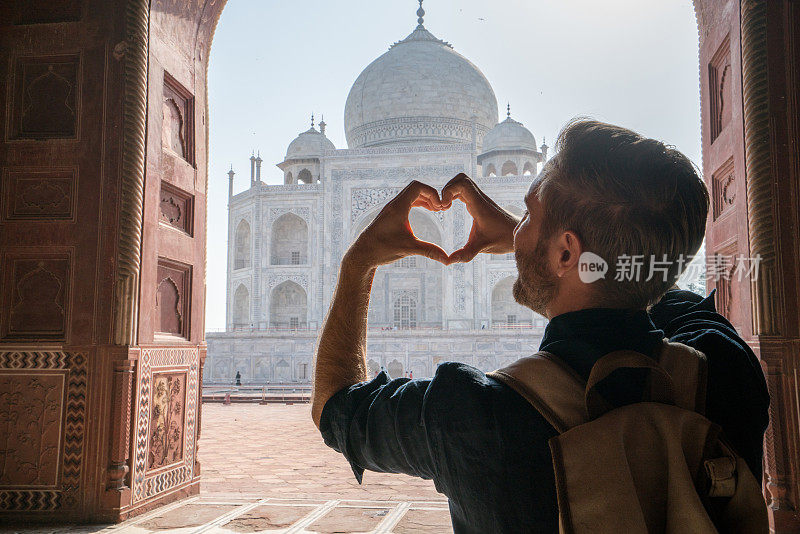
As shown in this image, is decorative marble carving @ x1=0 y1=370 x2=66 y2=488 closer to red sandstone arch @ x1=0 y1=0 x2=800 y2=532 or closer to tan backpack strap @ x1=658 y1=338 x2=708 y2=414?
red sandstone arch @ x1=0 y1=0 x2=800 y2=532

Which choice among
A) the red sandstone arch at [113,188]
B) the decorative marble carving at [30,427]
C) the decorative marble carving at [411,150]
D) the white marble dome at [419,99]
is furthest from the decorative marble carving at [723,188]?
the white marble dome at [419,99]

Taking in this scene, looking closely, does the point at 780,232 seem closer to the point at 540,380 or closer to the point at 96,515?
the point at 540,380

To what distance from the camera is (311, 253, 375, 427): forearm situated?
830 mm

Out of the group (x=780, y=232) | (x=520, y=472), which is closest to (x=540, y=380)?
(x=520, y=472)

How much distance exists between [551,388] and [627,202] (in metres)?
0.22

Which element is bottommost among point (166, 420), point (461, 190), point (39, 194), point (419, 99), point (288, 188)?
point (166, 420)

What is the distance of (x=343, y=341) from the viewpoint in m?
0.84

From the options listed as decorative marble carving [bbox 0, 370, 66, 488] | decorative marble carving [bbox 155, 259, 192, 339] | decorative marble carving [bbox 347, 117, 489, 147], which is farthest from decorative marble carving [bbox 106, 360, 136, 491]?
decorative marble carving [bbox 347, 117, 489, 147]

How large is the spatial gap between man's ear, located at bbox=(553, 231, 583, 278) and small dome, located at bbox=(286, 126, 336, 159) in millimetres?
23943

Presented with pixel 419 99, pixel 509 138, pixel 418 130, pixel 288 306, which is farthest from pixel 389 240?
pixel 509 138

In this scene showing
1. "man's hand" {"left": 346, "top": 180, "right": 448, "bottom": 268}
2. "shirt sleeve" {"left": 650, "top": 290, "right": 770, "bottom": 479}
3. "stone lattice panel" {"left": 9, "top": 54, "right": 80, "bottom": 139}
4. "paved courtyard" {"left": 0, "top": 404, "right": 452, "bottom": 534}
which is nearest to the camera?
"shirt sleeve" {"left": 650, "top": 290, "right": 770, "bottom": 479}

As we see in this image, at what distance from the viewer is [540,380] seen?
0.67 m

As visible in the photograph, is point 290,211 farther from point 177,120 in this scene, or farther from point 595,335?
point 595,335

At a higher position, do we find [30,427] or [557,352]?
[557,352]
